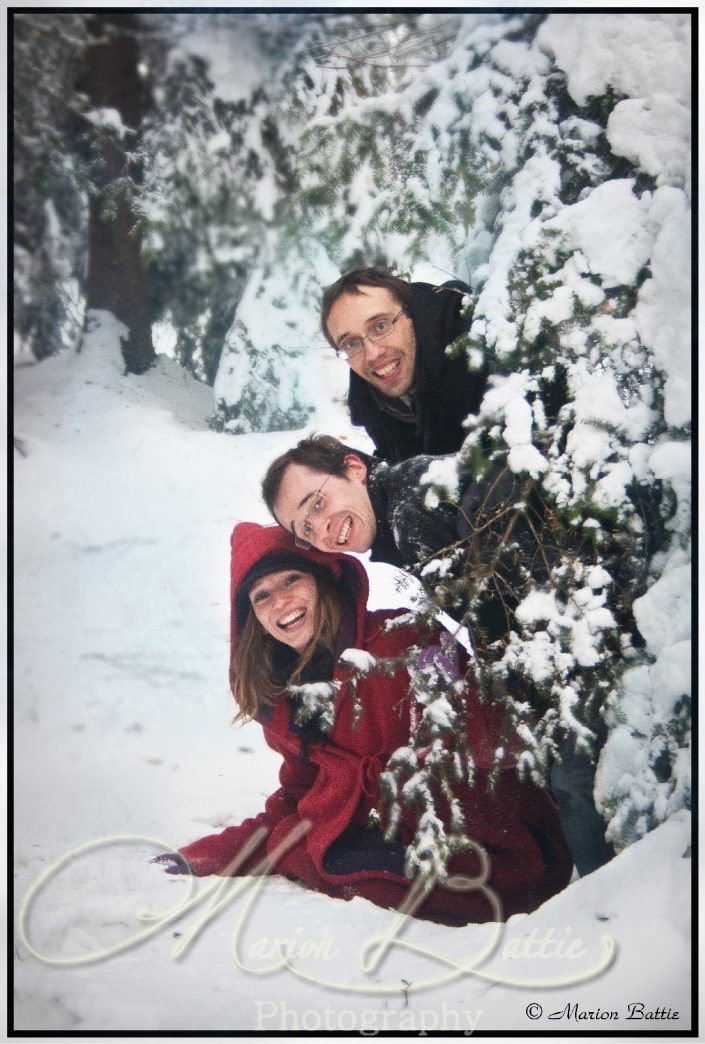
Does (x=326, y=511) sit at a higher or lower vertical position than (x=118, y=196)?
lower

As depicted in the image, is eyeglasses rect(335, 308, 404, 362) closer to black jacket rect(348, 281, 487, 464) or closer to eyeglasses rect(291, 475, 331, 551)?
black jacket rect(348, 281, 487, 464)

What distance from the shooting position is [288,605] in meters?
2.20

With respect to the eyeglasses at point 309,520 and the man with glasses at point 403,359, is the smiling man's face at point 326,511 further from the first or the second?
the man with glasses at point 403,359

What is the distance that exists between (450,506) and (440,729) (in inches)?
20.4

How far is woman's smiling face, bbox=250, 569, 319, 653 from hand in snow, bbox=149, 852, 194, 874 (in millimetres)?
573

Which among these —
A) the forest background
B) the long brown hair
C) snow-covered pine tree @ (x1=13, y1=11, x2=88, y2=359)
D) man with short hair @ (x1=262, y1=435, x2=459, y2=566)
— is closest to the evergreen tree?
the forest background

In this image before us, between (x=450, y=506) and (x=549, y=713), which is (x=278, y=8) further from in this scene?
(x=549, y=713)

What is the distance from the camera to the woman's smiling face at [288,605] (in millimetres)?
2193

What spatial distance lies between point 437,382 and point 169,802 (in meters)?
1.19

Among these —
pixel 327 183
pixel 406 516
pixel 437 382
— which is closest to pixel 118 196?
pixel 327 183

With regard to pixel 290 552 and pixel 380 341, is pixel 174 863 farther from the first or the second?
pixel 380 341

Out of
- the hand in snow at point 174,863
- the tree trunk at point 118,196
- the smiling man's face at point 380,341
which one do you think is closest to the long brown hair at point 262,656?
the hand in snow at point 174,863

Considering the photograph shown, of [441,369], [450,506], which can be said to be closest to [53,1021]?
[450,506]

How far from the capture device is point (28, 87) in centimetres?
220
